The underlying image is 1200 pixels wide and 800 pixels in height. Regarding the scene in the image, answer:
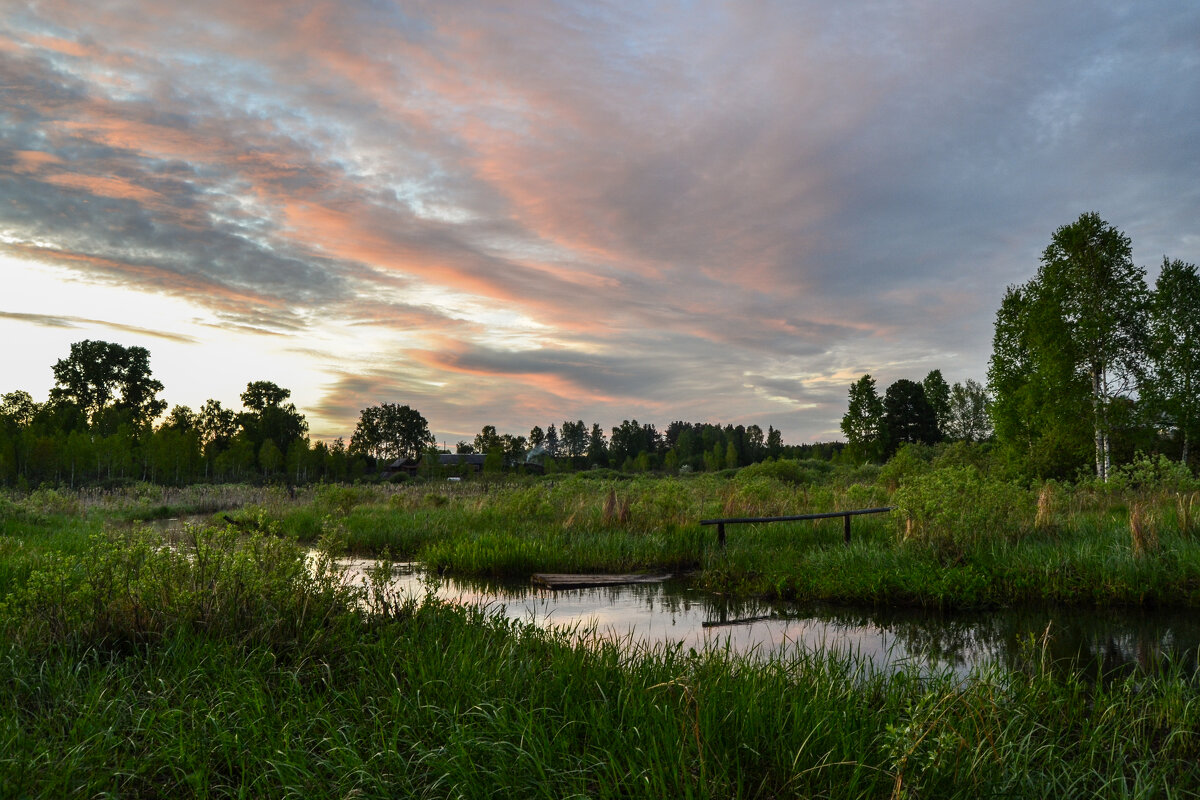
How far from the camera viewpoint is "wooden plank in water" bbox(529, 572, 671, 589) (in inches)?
468

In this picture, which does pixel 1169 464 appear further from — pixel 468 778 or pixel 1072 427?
pixel 468 778

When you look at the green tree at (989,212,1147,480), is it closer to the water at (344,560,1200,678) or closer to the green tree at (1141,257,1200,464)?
the green tree at (1141,257,1200,464)

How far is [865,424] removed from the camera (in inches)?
2400

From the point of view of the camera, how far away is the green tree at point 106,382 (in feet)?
263

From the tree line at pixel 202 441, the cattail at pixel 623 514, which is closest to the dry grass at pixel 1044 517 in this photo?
the cattail at pixel 623 514

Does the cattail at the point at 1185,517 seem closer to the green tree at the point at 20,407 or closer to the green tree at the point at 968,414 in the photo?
the green tree at the point at 968,414

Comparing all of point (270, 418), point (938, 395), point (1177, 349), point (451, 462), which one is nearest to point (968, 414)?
point (938, 395)

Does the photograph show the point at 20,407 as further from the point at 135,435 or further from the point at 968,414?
the point at 968,414

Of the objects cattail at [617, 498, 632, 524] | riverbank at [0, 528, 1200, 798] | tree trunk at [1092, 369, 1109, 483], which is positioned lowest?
riverbank at [0, 528, 1200, 798]

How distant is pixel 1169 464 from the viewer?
1577 cm

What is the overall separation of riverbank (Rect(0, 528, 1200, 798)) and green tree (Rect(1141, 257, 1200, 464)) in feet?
83.9

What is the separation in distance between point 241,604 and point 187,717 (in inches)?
55.2

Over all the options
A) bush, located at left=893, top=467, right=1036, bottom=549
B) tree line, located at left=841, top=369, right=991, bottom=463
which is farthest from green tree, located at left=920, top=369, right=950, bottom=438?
bush, located at left=893, top=467, right=1036, bottom=549

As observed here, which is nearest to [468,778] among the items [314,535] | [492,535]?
[492,535]
